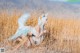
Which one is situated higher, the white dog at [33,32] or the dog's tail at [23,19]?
the dog's tail at [23,19]

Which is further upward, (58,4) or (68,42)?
(58,4)

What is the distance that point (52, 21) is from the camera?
1.86m

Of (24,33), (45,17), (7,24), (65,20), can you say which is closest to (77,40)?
(65,20)

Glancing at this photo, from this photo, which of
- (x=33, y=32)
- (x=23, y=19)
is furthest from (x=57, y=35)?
(x=23, y=19)

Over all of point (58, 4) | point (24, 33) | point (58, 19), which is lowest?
point (24, 33)

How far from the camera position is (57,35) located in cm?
186

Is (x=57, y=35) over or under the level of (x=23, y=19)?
under

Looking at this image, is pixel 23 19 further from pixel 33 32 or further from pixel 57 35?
pixel 57 35

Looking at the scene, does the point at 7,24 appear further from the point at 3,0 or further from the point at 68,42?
the point at 68,42

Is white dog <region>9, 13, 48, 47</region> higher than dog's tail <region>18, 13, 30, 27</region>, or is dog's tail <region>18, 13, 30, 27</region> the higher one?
dog's tail <region>18, 13, 30, 27</region>

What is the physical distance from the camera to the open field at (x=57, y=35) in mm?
1832

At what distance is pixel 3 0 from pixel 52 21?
1.52ft

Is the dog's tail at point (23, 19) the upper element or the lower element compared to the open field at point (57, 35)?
upper

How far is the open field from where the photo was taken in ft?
6.01
